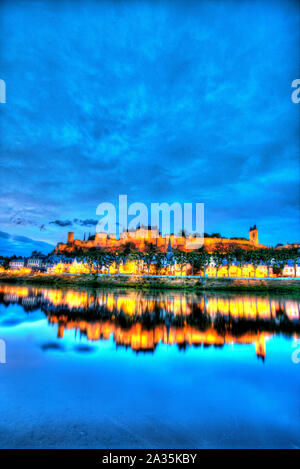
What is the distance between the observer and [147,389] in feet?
21.0

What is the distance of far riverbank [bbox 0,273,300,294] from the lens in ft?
151

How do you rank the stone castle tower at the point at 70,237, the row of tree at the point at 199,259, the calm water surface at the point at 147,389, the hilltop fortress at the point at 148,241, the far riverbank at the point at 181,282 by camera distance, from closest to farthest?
the calm water surface at the point at 147,389 < the far riverbank at the point at 181,282 < the row of tree at the point at 199,259 < the hilltop fortress at the point at 148,241 < the stone castle tower at the point at 70,237

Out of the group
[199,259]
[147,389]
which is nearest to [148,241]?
[199,259]

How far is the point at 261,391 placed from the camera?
21.4 feet

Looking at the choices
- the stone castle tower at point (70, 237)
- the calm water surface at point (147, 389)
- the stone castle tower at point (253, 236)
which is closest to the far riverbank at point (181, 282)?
the calm water surface at point (147, 389)

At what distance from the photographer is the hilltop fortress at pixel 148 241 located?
105556mm

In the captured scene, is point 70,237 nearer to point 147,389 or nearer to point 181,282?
point 181,282

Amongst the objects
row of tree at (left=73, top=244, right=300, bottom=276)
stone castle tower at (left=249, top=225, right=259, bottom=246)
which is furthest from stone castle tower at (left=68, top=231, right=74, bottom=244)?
stone castle tower at (left=249, top=225, right=259, bottom=246)

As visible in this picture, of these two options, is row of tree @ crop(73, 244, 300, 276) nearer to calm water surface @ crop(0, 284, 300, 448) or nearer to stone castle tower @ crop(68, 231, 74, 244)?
stone castle tower @ crop(68, 231, 74, 244)

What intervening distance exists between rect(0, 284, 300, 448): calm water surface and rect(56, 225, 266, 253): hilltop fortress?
297ft

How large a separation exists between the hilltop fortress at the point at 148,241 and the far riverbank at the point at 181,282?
47242mm

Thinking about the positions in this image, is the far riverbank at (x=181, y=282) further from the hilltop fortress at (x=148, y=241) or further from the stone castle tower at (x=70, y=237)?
the stone castle tower at (x=70, y=237)
